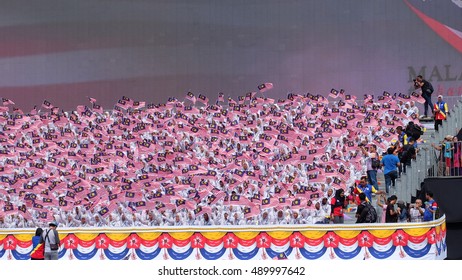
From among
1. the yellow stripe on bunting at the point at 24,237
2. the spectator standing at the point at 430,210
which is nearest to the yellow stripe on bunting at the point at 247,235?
the spectator standing at the point at 430,210

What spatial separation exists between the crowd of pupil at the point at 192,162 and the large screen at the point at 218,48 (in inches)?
182

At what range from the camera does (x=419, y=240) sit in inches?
997

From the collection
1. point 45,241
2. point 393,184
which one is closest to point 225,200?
point 393,184

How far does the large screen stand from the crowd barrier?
1673 cm

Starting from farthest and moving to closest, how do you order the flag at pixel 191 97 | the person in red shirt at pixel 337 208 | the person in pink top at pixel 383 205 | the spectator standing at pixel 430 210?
the flag at pixel 191 97
the person in red shirt at pixel 337 208
the person in pink top at pixel 383 205
the spectator standing at pixel 430 210

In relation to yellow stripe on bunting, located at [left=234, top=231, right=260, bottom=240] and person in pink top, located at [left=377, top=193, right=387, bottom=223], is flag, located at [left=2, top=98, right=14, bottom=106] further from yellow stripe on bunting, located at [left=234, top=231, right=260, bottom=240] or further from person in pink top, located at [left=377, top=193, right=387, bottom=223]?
person in pink top, located at [left=377, top=193, right=387, bottom=223]

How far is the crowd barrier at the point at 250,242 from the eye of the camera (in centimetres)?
2548

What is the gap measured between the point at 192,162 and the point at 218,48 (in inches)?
491

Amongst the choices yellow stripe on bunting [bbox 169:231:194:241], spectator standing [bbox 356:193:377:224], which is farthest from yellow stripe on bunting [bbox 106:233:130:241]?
spectator standing [bbox 356:193:377:224]

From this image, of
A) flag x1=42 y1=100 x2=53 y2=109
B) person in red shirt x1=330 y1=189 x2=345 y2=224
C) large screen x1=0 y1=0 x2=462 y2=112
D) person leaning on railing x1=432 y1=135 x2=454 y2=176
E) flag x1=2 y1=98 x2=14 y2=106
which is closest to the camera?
person in red shirt x1=330 y1=189 x2=345 y2=224

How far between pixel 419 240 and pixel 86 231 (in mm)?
8944

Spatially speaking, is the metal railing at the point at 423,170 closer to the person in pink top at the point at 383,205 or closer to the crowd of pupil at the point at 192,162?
the person in pink top at the point at 383,205

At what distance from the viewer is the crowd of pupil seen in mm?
29875

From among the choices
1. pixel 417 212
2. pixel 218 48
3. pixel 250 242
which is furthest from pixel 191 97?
pixel 417 212
